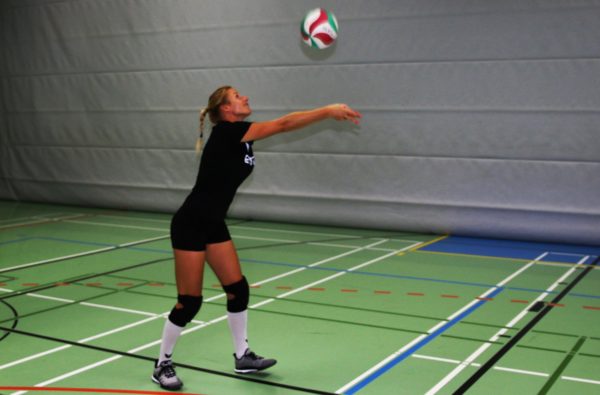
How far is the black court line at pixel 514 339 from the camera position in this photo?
4808mm

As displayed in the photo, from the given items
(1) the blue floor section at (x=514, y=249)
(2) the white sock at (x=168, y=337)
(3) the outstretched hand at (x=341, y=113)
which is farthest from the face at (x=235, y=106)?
(1) the blue floor section at (x=514, y=249)

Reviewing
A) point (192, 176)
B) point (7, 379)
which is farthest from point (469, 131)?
point (7, 379)

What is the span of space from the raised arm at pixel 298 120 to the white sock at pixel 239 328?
A: 3.74 ft

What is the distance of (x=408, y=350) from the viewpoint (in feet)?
18.2

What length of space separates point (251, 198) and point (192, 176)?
1199 mm

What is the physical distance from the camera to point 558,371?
5.09 metres

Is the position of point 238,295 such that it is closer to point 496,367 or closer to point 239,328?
point 239,328

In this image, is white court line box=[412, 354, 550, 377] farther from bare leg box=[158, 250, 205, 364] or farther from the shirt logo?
the shirt logo

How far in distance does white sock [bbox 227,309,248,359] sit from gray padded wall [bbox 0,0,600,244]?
6.39 metres

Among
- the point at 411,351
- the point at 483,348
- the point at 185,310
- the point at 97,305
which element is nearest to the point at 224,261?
the point at 185,310

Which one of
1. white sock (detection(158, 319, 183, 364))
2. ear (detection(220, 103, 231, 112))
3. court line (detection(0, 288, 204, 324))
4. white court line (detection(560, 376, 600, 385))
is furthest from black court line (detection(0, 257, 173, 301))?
white court line (detection(560, 376, 600, 385))

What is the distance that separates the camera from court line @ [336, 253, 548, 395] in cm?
483

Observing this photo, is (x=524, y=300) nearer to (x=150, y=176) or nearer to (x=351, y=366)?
(x=351, y=366)

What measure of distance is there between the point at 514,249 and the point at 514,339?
13.8ft
